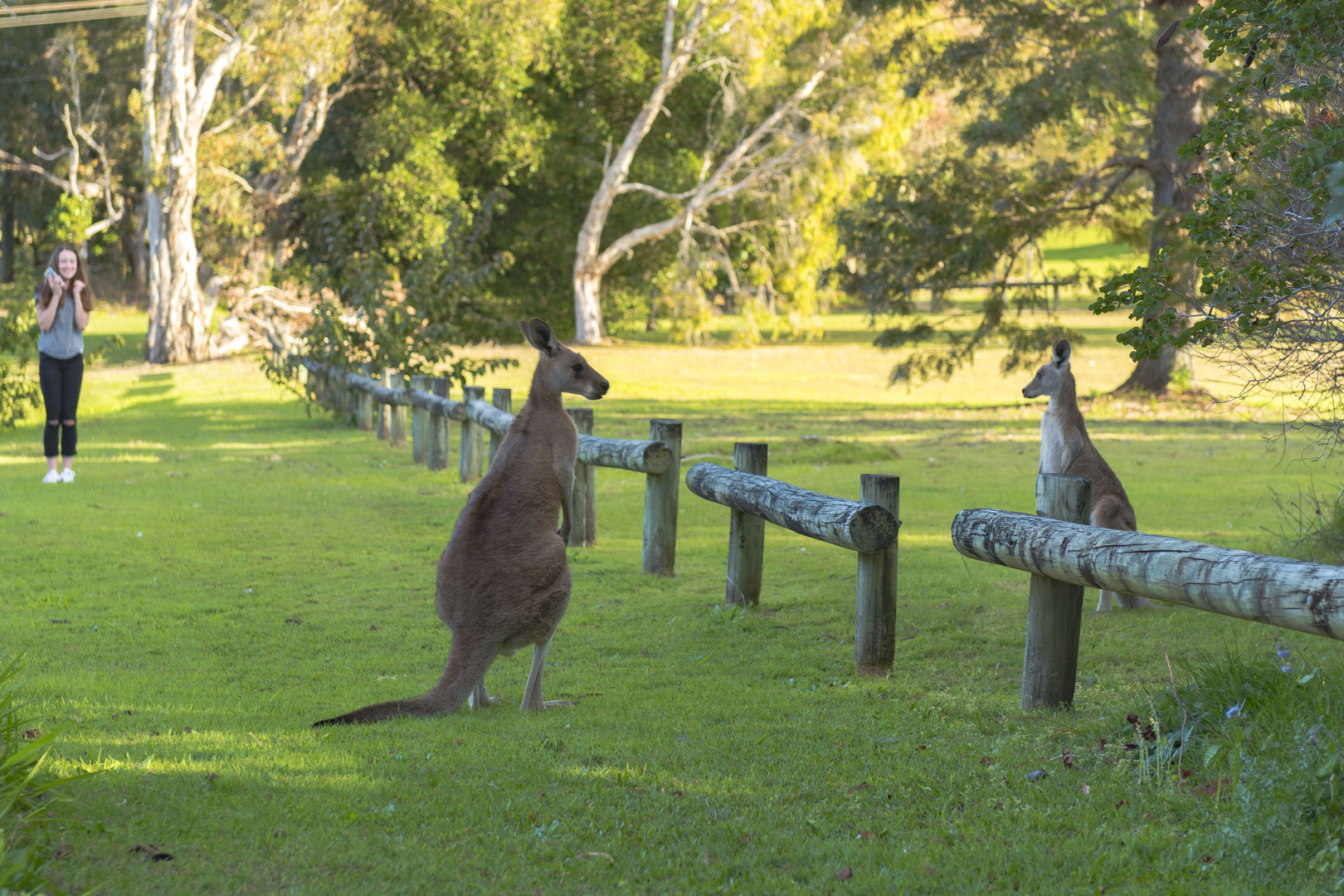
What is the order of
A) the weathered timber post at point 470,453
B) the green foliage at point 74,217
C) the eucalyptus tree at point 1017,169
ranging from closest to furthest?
the weathered timber post at point 470,453 < the eucalyptus tree at point 1017,169 < the green foliage at point 74,217

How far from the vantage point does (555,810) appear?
446cm

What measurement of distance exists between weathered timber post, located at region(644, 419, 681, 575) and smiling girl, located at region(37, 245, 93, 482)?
6837 millimetres

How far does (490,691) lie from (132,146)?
4318cm

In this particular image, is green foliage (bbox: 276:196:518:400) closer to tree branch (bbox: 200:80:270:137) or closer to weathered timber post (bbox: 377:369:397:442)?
weathered timber post (bbox: 377:369:397:442)

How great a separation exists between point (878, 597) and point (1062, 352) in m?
3.13

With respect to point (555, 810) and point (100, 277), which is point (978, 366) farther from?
point (100, 277)

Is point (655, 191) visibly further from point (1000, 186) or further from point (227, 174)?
point (1000, 186)

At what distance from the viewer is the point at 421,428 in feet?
50.1

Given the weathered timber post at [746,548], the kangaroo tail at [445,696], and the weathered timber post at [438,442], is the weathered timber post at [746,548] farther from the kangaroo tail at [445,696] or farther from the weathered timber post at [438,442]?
the weathered timber post at [438,442]

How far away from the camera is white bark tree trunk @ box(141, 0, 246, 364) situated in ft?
96.9

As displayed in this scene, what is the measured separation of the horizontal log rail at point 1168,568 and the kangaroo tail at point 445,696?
2485 millimetres

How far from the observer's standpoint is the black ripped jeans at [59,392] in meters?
12.7

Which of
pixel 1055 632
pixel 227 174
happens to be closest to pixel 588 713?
pixel 1055 632

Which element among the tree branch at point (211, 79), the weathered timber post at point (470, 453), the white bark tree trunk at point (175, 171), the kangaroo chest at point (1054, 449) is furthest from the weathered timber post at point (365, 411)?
the tree branch at point (211, 79)
